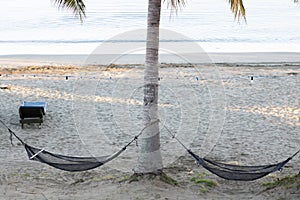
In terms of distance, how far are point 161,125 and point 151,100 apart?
317cm

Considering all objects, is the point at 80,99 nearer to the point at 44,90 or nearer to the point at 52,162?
the point at 44,90

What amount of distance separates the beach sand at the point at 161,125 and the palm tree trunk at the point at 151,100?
251mm

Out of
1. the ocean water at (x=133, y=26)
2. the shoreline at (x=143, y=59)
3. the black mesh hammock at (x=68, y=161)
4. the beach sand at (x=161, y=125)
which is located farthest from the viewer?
the ocean water at (x=133, y=26)

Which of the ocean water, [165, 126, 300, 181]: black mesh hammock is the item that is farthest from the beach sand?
the ocean water

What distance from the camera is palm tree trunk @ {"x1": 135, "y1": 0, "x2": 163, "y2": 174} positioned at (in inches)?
218

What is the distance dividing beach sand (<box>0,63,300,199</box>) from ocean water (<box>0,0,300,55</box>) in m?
9.69

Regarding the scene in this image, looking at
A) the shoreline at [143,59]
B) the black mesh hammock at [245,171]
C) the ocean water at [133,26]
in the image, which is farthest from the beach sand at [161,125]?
the ocean water at [133,26]

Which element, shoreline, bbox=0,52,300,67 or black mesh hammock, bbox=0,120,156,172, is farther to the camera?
shoreline, bbox=0,52,300,67

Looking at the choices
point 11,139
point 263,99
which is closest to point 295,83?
point 263,99

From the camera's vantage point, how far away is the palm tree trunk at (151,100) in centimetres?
554

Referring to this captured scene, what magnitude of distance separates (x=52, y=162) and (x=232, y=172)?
1.93 m

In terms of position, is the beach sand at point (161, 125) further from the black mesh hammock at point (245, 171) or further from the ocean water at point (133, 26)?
the ocean water at point (133, 26)

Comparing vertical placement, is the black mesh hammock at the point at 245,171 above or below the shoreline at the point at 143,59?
above

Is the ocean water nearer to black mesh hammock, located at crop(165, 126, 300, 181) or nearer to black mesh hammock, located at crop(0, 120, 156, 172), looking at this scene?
black mesh hammock, located at crop(0, 120, 156, 172)
